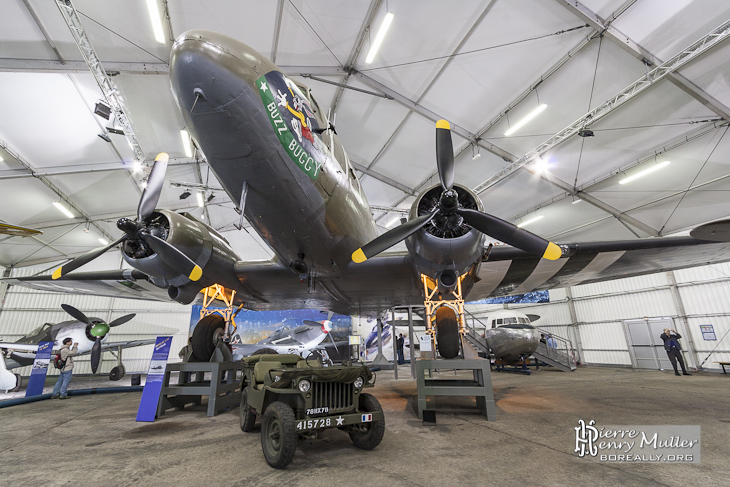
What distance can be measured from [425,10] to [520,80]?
4572 millimetres

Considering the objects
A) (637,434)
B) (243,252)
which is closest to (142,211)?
(637,434)

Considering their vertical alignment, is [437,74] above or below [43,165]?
above

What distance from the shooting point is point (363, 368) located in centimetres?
448

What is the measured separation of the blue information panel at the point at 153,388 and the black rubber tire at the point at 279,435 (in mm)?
3286

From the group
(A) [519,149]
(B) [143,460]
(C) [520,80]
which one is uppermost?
(C) [520,80]

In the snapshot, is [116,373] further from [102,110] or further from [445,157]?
[445,157]

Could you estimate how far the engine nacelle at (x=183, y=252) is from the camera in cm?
676

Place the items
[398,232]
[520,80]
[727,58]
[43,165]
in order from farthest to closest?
1. [43,165]
2. [520,80]
3. [727,58]
4. [398,232]

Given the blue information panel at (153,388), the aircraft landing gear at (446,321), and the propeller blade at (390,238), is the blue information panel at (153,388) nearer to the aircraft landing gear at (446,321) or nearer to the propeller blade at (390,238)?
the propeller blade at (390,238)

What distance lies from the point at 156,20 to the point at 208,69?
8423 mm

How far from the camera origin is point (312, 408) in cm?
394

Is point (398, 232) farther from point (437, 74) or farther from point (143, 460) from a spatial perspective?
point (437, 74)

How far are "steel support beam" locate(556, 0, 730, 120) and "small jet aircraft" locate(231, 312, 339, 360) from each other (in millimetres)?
18602

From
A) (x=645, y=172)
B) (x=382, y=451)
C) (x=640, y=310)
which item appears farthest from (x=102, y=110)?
(x=640, y=310)
